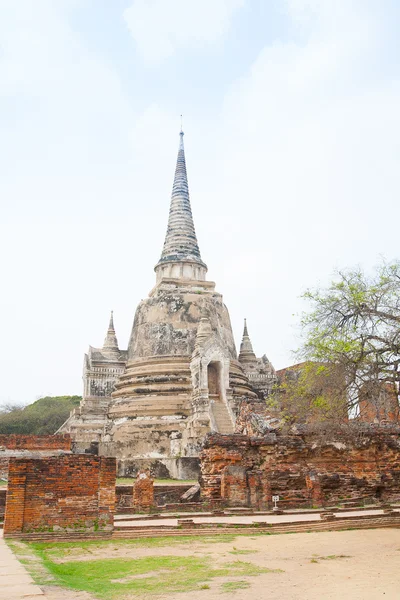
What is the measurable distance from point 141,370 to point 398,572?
22.7 m

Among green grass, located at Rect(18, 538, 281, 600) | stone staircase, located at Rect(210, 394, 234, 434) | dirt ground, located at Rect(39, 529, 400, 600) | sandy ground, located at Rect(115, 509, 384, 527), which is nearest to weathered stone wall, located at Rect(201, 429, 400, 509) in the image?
sandy ground, located at Rect(115, 509, 384, 527)

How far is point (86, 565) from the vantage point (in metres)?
6.57

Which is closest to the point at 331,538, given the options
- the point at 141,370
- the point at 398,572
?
the point at 398,572

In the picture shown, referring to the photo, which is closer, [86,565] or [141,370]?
[86,565]

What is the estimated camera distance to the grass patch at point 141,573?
5.23 meters

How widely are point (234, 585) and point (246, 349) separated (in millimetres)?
29270

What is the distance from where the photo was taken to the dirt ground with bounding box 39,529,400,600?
507 cm

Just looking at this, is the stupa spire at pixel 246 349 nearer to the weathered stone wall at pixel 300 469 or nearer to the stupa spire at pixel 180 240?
the stupa spire at pixel 180 240

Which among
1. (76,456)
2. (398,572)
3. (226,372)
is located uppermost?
(226,372)

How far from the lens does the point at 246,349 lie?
3459 cm

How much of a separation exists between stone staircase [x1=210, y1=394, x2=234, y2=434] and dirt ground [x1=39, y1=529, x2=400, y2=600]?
45.9ft

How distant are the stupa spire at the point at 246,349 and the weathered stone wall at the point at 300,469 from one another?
19.2 metres

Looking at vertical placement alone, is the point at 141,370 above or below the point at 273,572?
above

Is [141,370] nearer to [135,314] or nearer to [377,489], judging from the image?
[135,314]
